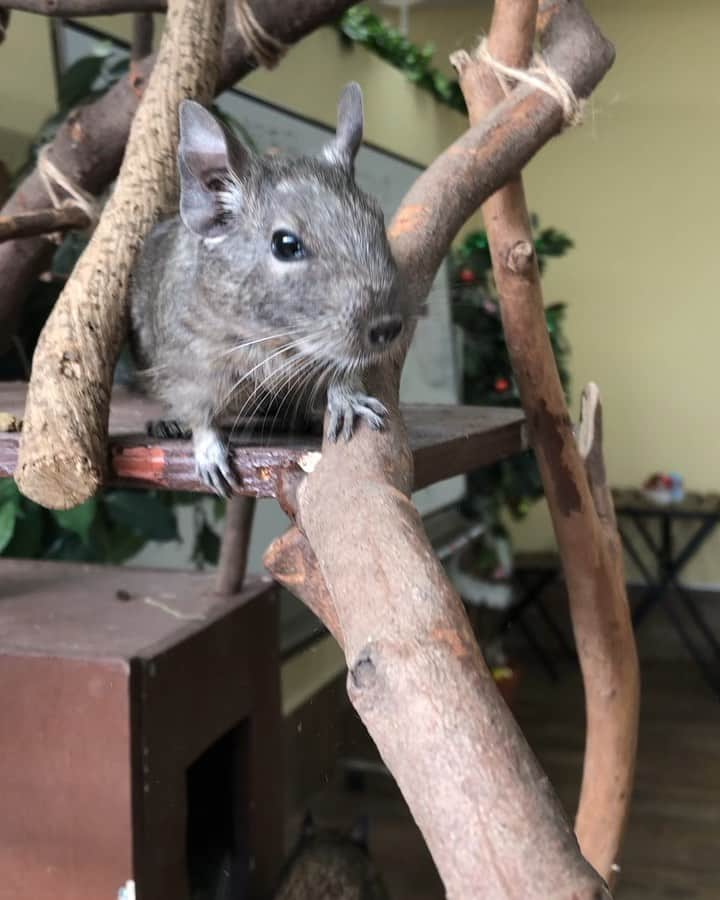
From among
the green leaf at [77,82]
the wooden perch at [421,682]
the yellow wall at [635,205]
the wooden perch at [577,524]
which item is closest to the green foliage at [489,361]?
the yellow wall at [635,205]

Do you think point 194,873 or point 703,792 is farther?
point 703,792

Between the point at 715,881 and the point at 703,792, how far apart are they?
1.17ft

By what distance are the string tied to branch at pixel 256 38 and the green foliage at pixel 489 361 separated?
4.82 feet

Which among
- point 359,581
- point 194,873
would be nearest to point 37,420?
point 359,581

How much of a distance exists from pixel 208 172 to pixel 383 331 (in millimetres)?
174

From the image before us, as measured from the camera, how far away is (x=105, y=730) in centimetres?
80

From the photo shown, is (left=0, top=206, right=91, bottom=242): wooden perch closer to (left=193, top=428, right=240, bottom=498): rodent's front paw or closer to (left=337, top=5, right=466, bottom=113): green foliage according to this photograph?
(left=193, top=428, right=240, bottom=498): rodent's front paw

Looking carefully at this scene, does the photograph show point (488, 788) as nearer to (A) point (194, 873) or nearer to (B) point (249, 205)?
(B) point (249, 205)

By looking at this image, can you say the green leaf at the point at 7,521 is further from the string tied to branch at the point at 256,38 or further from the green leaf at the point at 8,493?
the string tied to branch at the point at 256,38

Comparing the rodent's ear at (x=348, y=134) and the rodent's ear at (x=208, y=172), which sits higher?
the rodent's ear at (x=348, y=134)

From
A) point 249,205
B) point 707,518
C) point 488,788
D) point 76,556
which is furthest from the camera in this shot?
point 707,518

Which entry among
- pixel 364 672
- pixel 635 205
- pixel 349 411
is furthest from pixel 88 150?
pixel 635 205

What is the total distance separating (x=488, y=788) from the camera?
0.28 m

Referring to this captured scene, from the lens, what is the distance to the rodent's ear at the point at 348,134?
0.71 meters
